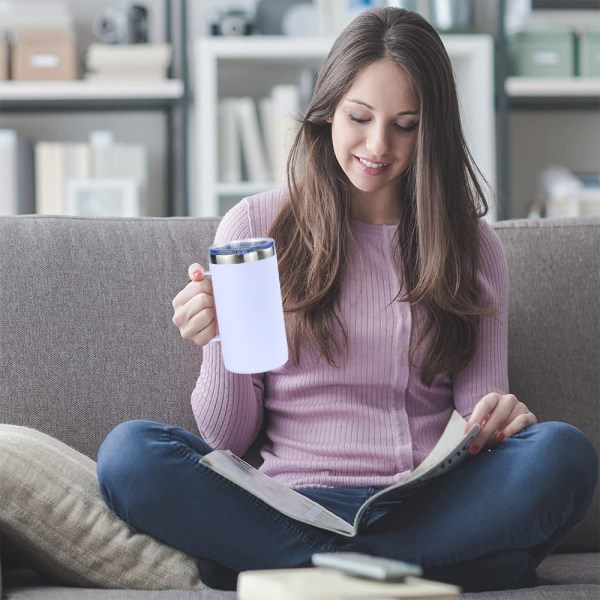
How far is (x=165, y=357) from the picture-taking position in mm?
1537

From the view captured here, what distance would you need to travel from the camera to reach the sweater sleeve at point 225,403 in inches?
55.5

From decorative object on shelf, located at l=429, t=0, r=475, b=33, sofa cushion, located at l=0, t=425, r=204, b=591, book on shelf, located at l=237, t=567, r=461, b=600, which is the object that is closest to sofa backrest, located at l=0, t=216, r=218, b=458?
sofa cushion, located at l=0, t=425, r=204, b=591

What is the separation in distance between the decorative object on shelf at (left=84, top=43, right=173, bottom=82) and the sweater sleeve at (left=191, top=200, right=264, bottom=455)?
5.42ft

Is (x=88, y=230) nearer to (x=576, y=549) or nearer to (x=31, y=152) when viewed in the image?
(x=576, y=549)

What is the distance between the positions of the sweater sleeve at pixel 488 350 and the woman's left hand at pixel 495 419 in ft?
0.44

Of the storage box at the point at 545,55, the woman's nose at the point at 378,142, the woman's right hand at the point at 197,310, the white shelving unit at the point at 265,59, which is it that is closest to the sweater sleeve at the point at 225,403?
the woman's right hand at the point at 197,310

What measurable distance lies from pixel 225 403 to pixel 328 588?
65 centimetres

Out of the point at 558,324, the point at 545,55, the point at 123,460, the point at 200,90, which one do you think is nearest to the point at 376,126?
the point at 558,324

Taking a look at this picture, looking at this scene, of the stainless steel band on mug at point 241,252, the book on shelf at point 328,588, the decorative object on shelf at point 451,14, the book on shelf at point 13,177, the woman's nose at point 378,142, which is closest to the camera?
the book on shelf at point 328,588

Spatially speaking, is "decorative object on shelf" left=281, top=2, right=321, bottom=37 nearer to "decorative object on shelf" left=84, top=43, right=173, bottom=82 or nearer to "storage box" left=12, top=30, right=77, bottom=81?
"decorative object on shelf" left=84, top=43, right=173, bottom=82

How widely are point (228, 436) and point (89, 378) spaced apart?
0.22 m

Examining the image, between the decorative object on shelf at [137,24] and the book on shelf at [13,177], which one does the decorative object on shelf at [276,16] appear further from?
the book on shelf at [13,177]

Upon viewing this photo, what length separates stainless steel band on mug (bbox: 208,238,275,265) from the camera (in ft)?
3.65

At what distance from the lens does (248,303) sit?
1.14m
